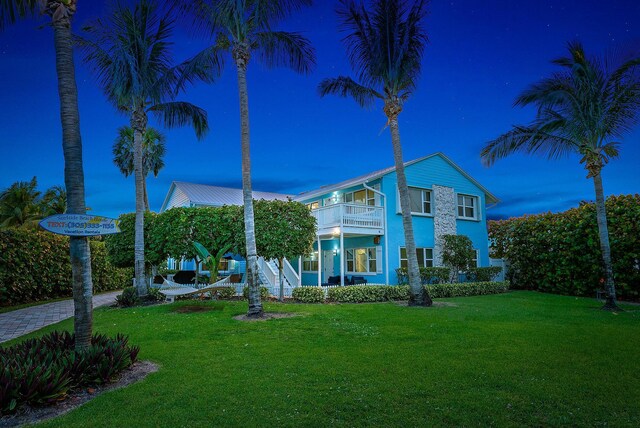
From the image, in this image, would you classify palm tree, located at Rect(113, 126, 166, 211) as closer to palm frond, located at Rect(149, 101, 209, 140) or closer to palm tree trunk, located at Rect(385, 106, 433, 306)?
palm frond, located at Rect(149, 101, 209, 140)

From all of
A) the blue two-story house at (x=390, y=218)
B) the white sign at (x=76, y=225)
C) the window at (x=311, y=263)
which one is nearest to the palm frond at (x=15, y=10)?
the white sign at (x=76, y=225)

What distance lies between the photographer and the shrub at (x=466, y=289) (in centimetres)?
1825

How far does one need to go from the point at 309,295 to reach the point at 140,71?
10.8 meters

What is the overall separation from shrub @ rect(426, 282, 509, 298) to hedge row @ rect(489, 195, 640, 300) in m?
1.91

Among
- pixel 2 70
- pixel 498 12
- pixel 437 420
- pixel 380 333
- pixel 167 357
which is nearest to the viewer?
pixel 437 420

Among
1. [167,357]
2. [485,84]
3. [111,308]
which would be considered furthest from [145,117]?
[485,84]

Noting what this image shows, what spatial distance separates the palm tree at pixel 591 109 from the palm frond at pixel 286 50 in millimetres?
7843

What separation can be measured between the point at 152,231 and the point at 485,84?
66.3ft

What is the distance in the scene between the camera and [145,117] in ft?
51.3

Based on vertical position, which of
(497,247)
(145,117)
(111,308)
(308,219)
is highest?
(145,117)

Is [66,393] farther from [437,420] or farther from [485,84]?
[485,84]

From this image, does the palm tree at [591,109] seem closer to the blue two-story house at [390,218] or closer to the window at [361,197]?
the blue two-story house at [390,218]

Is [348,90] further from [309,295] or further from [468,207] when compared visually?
[468,207]

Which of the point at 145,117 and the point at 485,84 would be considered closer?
the point at 145,117
